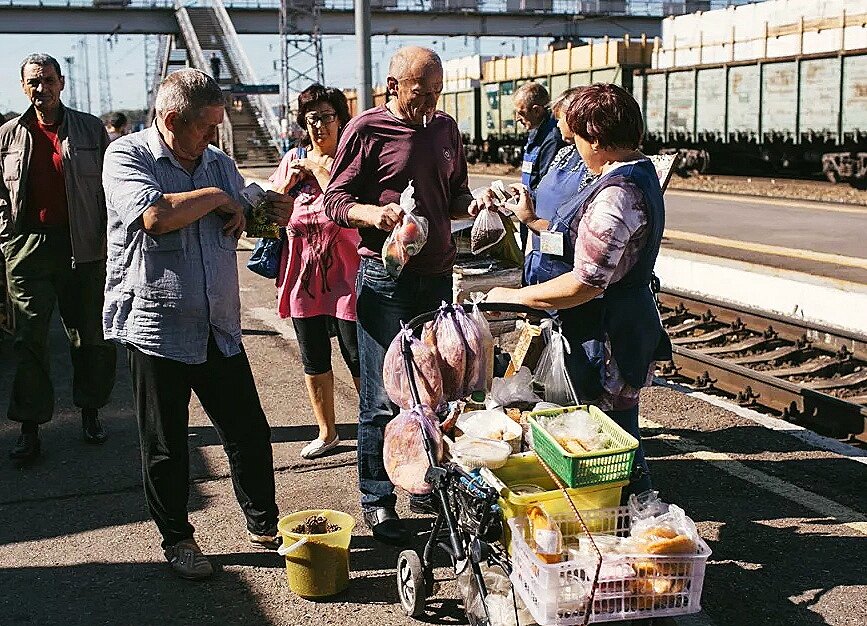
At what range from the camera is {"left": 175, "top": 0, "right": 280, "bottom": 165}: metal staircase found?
158 feet

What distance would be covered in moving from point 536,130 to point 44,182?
10.6ft

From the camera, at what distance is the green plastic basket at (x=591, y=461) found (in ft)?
11.0

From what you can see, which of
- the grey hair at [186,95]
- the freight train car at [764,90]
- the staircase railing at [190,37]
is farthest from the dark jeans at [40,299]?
the staircase railing at [190,37]

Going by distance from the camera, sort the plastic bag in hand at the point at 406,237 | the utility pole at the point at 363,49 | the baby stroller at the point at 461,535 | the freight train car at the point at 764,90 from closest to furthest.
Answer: the baby stroller at the point at 461,535, the plastic bag in hand at the point at 406,237, the utility pole at the point at 363,49, the freight train car at the point at 764,90

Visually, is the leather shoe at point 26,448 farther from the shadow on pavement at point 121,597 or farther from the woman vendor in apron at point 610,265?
the woman vendor in apron at point 610,265

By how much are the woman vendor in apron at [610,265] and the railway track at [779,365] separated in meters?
3.12

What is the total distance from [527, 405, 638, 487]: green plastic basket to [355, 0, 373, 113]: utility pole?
10567 mm

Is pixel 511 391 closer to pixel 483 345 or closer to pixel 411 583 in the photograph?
pixel 483 345

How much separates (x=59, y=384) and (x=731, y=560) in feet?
17.6

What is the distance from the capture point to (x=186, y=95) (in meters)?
4.09

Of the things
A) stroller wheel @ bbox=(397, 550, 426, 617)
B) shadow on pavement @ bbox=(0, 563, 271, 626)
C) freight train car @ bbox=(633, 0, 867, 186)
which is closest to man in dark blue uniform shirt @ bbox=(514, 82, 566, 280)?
stroller wheel @ bbox=(397, 550, 426, 617)

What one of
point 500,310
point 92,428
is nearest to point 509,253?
point 500,310

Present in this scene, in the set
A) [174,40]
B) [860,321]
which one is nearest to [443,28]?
[174,40]

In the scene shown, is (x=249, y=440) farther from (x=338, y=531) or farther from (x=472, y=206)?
(x=472, y=206)
